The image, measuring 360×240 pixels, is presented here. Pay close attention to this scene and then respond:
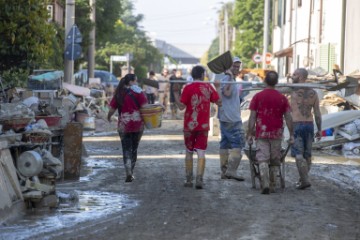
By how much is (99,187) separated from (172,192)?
4.01 ft

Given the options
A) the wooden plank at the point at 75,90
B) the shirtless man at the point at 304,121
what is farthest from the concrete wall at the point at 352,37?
the shirtless man at the point at 304,121

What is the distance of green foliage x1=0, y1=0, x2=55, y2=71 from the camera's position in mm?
16141

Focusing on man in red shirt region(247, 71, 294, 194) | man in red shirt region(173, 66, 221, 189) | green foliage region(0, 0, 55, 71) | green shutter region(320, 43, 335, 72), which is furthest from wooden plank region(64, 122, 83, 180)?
green shutter region(320, 43, 335, 72)

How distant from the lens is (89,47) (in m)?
34.7

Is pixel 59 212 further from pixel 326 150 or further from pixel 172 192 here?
pixel 326 150

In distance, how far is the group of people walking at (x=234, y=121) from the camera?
12289 millimetres

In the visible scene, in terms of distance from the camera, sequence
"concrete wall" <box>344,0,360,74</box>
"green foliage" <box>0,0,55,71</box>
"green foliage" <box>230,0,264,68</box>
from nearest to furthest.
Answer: "green foliage" <box>0,0,55,71</box> < "concrete wall" <box>344,0,360,74</box> < "green foliage" <box>230,0,264,68</box>

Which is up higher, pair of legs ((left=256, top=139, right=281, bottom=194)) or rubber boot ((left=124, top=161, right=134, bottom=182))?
pair of legs ((left=256, top=139, right=281, bottom=194))

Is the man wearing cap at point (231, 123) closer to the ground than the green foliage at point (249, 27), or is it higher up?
closer to the ground

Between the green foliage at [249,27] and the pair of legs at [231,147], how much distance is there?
50.2 metres

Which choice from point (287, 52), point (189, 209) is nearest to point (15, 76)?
point (189, 209)

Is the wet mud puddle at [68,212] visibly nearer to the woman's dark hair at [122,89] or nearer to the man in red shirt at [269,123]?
the woman's dark hair at [122,89]

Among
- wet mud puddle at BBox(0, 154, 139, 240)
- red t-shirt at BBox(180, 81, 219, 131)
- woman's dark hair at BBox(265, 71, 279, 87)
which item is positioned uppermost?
woman's dark hair at BBox(265, 71, 279, 87)

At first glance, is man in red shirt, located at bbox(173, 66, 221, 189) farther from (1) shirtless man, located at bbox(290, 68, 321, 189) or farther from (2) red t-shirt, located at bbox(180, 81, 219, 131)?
(1) shirtless man, located at bbox(290, 68, 321, 189)
